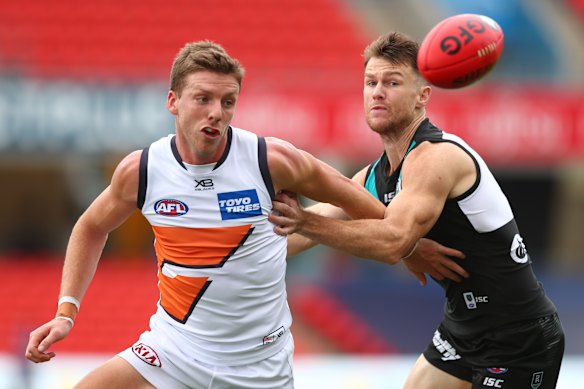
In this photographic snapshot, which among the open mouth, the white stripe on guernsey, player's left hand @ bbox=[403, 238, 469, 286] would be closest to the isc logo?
player's left hand @ bbox=[403, 238, 469, 286]

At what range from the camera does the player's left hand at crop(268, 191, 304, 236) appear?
518 cm

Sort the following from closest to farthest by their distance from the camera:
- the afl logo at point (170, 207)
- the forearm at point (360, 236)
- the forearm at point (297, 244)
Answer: the afl logo at point (170, 207)
the forearm at point (360, 236)
the forearm at point (297, 244)

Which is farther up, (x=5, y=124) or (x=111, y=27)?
(x=111, y=27)

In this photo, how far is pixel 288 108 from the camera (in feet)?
47.2

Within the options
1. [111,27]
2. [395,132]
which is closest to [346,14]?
[111,27]

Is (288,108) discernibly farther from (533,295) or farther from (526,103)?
(533,295)

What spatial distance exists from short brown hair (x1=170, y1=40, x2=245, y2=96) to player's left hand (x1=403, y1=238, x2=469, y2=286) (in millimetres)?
1351

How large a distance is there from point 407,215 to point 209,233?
98 centimetres

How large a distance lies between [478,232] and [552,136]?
9.76m

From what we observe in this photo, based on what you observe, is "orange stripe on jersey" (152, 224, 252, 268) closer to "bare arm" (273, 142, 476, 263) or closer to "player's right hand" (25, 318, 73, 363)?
"bare arm" (273, 142, 476, 263)

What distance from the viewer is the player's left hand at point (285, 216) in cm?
518

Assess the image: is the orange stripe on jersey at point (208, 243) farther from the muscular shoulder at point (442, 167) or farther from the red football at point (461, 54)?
the red football at point (461, 54)

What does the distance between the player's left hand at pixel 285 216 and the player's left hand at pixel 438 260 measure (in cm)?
82

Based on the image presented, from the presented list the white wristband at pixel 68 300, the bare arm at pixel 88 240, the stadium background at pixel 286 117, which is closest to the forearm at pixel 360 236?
the bare arm at pixel 88 240
